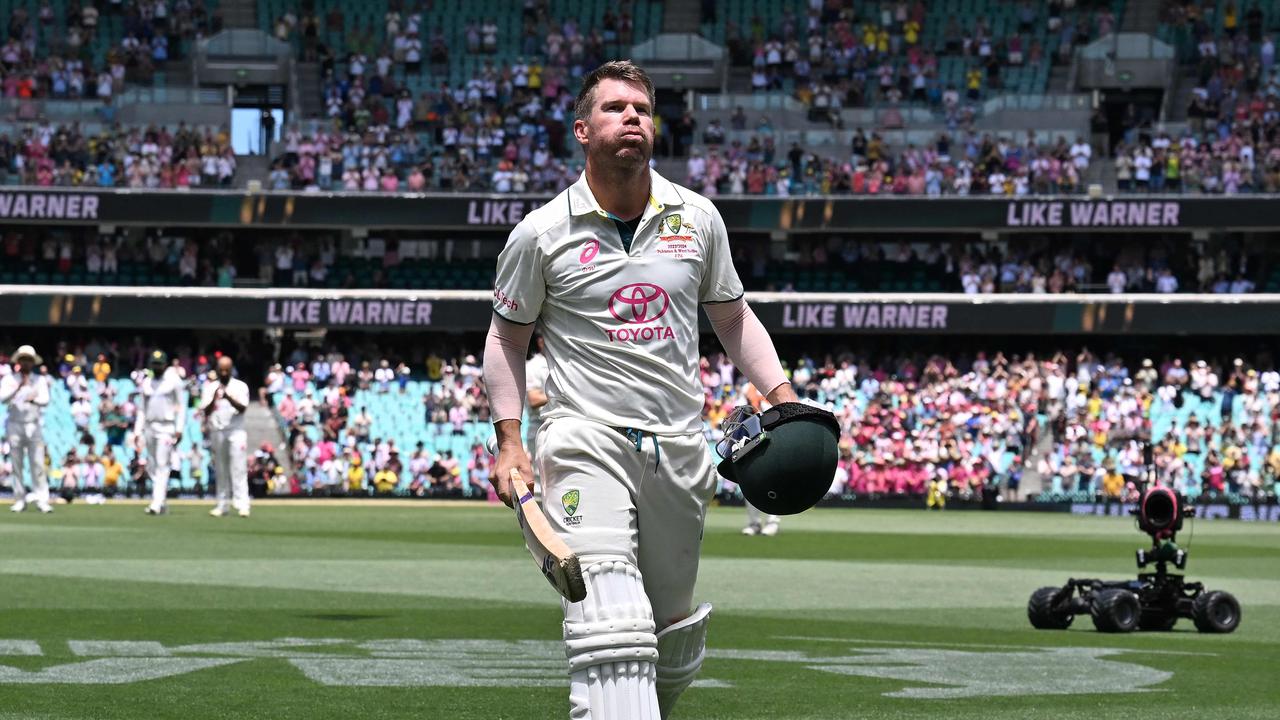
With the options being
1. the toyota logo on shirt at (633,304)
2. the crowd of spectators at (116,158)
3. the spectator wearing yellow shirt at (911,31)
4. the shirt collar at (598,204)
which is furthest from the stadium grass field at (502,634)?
the spectator wearing yellow shirt at (911,31)

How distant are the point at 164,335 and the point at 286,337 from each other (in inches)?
125

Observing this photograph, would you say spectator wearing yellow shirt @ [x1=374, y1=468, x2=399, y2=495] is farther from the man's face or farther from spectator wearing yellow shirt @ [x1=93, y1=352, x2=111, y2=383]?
the man's face

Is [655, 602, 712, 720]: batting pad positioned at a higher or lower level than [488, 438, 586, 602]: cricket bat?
lower

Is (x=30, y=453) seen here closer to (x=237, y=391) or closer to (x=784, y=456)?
(x=237, y=391)

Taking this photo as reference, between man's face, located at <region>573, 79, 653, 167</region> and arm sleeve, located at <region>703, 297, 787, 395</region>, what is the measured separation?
662 millimetres

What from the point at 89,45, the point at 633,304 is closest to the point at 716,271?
the point at 633,304

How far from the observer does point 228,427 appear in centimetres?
2580

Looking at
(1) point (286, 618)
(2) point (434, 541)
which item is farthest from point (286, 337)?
(1) point (286, 618)

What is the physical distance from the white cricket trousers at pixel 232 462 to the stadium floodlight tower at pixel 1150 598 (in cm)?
1419

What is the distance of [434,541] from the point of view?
23875 mm

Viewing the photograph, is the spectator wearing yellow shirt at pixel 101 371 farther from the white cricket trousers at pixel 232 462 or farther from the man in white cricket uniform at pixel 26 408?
the man in white cricket uniform at pixel 26 408

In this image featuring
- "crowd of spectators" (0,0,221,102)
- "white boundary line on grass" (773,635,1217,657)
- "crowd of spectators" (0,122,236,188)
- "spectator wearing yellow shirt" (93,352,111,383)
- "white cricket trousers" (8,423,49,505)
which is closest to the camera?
"white boundary line on grass" (773,635,1217,657)

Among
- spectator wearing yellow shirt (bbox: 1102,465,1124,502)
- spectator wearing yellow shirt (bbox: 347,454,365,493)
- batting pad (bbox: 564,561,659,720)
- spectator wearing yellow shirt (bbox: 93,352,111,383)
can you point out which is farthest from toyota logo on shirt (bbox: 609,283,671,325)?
spectator wearing yellow shirt (bbox: 93,352,111,383)

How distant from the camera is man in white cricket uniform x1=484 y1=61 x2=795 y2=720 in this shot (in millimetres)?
6141
